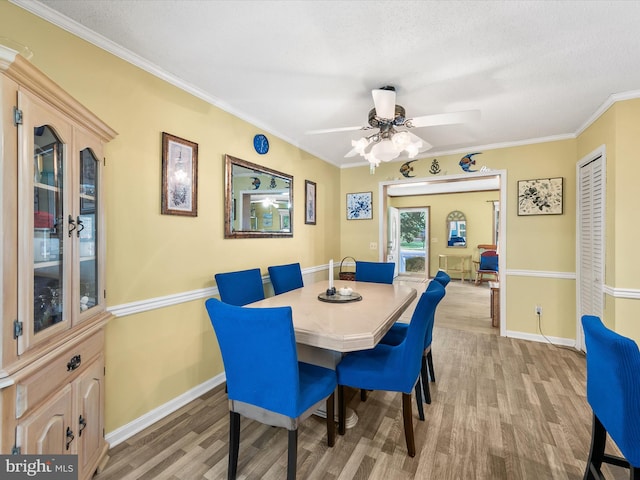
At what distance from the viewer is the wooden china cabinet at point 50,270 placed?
100 cm

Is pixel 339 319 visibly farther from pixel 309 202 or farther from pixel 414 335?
pixel 309 202

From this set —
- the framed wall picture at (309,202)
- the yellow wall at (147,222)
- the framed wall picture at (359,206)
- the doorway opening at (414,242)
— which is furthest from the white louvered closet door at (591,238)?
the doorway opening at (414,242)

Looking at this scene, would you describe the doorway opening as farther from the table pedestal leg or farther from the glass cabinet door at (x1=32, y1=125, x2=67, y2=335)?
the glass cabinet door at (x1=32, y1=125, x2=67, y2=335)

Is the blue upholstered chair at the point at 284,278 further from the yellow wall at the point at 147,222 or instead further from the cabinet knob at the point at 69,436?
the cabinet knob at the point at 69,436

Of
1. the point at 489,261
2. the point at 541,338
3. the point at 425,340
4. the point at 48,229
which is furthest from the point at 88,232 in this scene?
the point at 489,261

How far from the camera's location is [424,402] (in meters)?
2.27

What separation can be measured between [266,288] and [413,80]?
95.3 inches

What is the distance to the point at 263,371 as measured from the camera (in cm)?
140

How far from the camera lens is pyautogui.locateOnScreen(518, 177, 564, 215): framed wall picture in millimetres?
3467

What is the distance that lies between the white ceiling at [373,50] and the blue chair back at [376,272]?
170cm

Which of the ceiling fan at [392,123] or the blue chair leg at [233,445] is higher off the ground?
the ceiling fan at [392,123]

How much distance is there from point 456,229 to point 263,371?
8.20 m

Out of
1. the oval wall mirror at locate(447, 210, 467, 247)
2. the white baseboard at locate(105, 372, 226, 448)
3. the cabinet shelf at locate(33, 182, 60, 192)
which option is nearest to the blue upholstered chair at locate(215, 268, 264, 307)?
the white baseboard at locate(105, 372, 226, 448)

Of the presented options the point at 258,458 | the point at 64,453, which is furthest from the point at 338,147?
the point at 64,453
